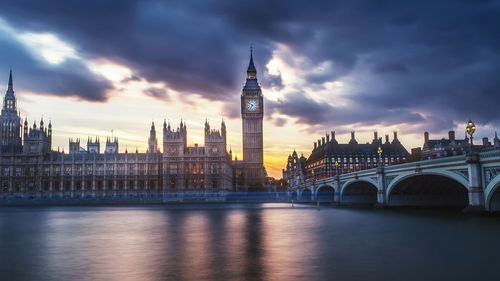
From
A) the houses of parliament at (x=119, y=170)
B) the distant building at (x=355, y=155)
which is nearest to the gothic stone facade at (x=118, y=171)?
the houses of parliament at (x=119, y=170)

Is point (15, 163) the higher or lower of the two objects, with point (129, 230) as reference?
higher

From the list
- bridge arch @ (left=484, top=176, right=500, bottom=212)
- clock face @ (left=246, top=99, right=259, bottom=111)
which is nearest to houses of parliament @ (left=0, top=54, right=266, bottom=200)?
clock face @ (left=246, top=99, right=259, bottom=111)

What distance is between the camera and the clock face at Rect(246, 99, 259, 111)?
152 meters

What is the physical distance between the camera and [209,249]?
21281 mm

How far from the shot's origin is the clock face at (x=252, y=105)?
152238 mm

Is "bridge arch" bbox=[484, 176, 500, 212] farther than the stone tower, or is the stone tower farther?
the stone tower

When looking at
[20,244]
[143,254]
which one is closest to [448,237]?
[143,254]

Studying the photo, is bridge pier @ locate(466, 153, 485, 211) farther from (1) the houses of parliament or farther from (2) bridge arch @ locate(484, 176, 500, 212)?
(1) the houses of parliament

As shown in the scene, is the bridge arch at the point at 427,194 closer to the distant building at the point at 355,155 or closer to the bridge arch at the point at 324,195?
the bridge arch at the point at 324,195

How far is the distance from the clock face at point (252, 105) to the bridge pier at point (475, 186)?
119m

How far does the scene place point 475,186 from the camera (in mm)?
34938

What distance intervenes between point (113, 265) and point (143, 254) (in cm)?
293

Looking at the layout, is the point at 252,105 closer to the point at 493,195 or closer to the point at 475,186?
the point at 493,195

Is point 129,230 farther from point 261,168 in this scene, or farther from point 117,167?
point 261,168
